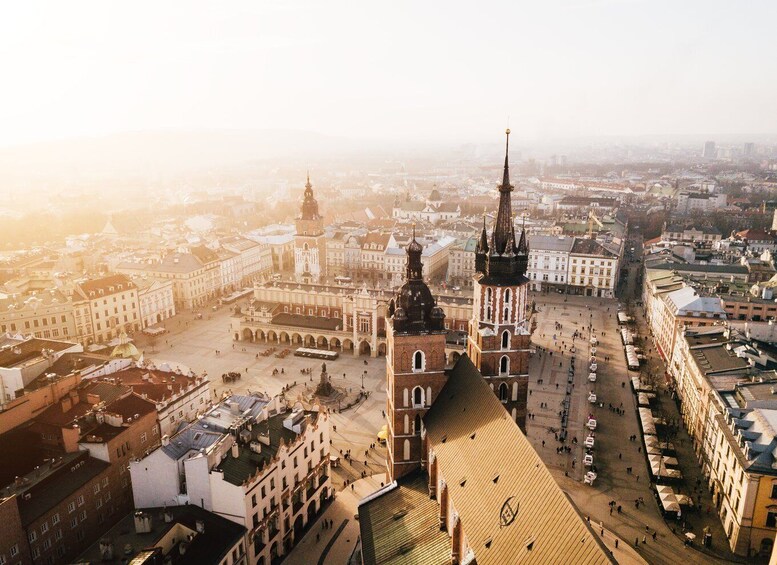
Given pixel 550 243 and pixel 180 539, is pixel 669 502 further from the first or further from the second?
pixel 550 243

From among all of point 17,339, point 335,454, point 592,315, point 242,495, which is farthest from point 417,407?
point 592,315

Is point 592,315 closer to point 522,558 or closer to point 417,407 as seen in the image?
point 417,407

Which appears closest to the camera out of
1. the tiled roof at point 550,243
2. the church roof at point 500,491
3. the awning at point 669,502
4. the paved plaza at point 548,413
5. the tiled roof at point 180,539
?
the church roof at point 500,491

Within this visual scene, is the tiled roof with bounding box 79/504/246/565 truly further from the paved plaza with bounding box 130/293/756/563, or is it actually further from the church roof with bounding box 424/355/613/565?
the church roof with bounding box 424/355/613/565

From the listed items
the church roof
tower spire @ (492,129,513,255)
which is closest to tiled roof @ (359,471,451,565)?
the church roof

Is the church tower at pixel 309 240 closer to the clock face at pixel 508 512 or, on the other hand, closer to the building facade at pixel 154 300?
the building facade at pixel 154 300

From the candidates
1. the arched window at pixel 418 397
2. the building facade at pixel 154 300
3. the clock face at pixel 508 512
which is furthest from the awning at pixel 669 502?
the building facade at pixel 154 300

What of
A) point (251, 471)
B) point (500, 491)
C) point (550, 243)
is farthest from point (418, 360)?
point (550, 243)
